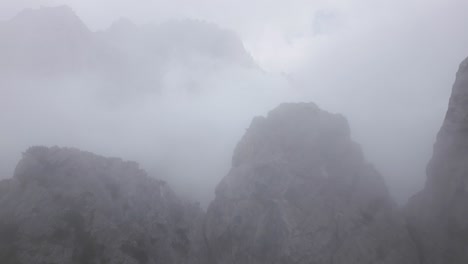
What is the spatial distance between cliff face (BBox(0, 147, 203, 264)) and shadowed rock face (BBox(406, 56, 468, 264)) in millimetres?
57588

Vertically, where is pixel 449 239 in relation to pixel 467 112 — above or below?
below

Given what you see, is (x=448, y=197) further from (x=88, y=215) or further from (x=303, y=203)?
(x=88, y=215)

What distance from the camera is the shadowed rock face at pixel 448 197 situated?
84250 mm

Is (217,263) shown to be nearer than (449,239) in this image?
No

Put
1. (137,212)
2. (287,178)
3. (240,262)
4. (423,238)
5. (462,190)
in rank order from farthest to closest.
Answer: (137,212), (287,178), (240,262), (423,238), (462,190)

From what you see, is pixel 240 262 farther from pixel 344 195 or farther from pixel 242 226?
pixel 344 195

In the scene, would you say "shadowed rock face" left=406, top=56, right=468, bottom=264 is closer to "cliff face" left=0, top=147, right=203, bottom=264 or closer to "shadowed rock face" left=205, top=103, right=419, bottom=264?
"shadowed rock face" left=205, top=103, right=419, bottom=264

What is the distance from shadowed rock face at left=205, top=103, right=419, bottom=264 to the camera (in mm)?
95312

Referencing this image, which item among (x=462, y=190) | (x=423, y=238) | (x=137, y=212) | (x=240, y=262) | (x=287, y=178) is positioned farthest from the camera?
(x=137, y=212)

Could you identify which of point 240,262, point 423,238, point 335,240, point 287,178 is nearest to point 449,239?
point 423,238

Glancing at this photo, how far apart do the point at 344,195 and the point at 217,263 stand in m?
37.7

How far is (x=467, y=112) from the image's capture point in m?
88.6

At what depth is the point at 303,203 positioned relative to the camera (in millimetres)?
104000

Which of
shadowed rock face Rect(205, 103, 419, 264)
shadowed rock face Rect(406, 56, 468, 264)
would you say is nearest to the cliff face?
shadowed rock face Rect(205, 103, 419, 264)
